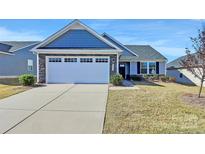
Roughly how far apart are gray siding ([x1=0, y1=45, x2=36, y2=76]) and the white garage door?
2234 mm

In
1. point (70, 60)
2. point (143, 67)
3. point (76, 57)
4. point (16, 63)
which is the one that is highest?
point (76, 57)

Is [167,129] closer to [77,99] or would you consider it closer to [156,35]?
[77,99]

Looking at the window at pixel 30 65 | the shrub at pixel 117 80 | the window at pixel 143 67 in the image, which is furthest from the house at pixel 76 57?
the window at pixel 143 67

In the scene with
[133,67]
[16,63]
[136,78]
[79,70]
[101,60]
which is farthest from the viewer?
[133,67]

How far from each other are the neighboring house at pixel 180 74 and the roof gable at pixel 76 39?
6200 mm

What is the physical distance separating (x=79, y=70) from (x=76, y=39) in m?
2.52

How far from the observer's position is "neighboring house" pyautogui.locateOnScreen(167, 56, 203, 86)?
75.2ft

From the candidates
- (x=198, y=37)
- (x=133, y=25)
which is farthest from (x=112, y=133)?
(x=133, y=25)

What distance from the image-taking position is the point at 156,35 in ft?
71.1

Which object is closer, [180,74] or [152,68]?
[180,74]

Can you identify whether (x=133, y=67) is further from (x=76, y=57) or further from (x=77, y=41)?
(x=76, y=57)

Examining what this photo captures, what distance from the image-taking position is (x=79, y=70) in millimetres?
21719

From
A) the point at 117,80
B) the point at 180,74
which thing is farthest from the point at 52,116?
the point at 180,74
